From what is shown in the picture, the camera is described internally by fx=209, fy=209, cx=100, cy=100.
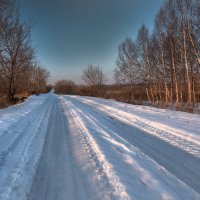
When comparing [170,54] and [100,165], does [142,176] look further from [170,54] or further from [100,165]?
[170,54]

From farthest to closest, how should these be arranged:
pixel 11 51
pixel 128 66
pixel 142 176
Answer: pixel 128 66 → pixel 11 51 → pixel 142 176

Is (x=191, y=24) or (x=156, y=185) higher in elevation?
(x=191, y=24)

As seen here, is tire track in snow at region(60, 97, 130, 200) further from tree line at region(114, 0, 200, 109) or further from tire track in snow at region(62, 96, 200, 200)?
tree line at region(114, 0, 200, 109)

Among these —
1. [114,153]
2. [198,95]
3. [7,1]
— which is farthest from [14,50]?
[198,95]

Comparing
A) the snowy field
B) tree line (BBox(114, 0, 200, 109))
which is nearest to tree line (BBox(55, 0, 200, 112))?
tree line (BBox(114, 0, 200, 109))

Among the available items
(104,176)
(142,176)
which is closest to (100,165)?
(104,176)

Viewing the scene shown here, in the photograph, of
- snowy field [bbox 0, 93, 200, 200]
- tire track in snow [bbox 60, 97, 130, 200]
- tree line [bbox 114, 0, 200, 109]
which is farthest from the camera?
tree line [bbox 114, 0, 200, 109]

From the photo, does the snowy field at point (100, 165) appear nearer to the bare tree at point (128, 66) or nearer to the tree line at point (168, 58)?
the tree line at point (168, 58)

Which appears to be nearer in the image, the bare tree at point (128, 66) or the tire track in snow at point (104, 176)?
the tire track in snow at point (104, 176)

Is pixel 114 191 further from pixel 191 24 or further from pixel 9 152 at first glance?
pixel 191 24

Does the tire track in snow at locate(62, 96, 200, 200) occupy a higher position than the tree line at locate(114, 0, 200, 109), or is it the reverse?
the tree line at locate(114, 0, 200, 109)

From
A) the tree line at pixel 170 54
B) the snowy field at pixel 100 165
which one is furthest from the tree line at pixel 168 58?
the snowy field at pixel 100 165

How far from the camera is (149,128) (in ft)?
27.6

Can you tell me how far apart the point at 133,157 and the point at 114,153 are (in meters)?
0.53
